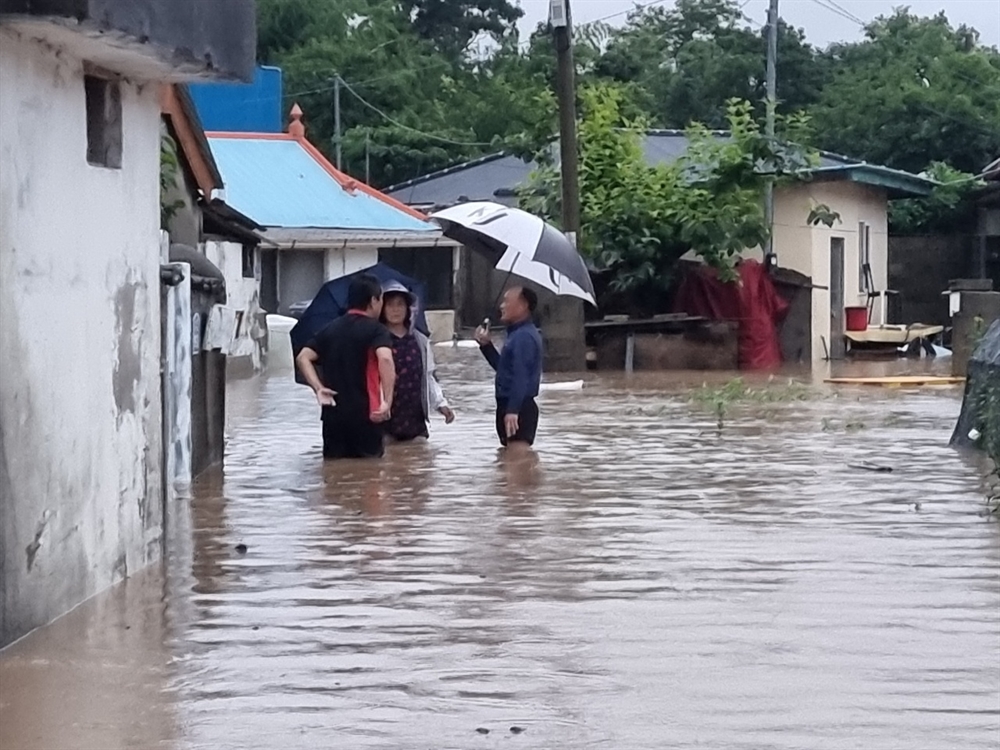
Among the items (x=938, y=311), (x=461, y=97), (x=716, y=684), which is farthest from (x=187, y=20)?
(x=461, y=97)

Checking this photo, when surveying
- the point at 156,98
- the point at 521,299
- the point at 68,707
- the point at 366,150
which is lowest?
the point at 68,707

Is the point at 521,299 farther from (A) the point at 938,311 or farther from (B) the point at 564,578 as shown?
(A) the point at 938,311

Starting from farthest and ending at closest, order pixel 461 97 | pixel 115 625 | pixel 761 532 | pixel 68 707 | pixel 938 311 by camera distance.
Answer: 1. pixel 461 97
2. pixel 938 311
3. pixel 761 532
4. pixel 115 625
5. pixel 68 707

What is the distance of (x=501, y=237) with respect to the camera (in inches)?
581

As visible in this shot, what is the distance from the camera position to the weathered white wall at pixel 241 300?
27.1m

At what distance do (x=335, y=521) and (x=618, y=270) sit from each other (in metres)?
16.6

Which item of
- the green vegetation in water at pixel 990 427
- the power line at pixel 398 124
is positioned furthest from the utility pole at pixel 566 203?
the power line at pixel 398 124

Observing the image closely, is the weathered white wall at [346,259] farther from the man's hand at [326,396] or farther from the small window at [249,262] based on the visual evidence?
the man's hand at [326,396]

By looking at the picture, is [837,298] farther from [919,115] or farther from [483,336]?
[483,336]

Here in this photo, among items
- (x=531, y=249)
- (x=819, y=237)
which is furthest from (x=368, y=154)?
(x=531, y=249)

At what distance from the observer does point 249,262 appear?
31.1 m

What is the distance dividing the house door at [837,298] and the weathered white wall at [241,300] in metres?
9.56

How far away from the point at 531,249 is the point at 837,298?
1786cm

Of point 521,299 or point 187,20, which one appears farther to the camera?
point 521,299
